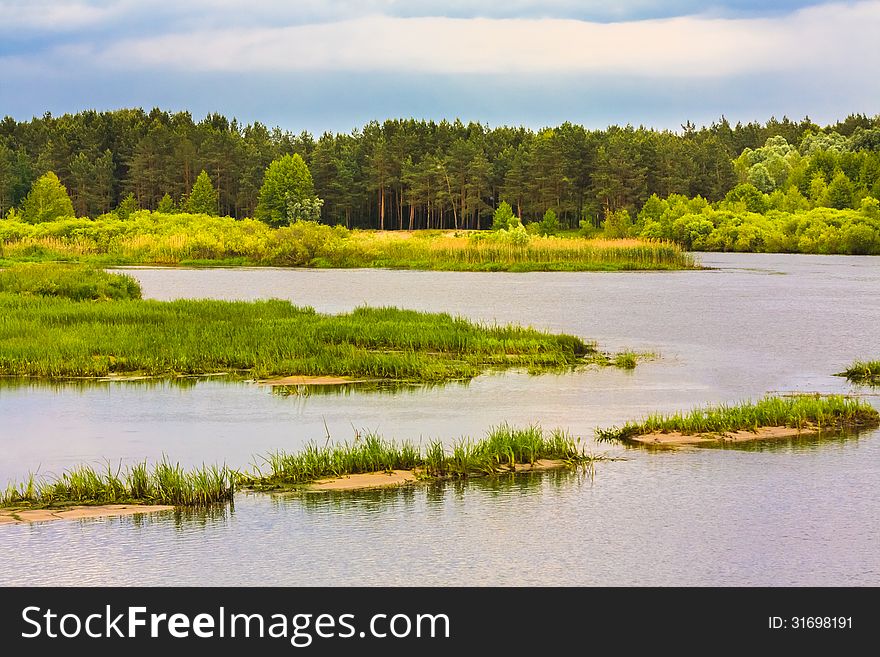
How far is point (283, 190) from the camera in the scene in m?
132

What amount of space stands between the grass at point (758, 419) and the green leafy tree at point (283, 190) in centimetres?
11141

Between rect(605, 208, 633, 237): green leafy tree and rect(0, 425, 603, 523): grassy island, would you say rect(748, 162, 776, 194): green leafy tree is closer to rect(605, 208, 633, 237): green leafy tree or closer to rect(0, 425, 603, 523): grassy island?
rect(605, 208, 633, 237): green leafy tree

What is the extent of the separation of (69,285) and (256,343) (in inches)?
523

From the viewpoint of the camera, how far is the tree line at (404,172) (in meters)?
139

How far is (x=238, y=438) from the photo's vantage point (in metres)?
18.7

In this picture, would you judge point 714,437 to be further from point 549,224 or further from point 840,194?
point 840,194

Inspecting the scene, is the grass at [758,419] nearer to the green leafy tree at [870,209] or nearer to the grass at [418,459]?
the grass at [418,459]

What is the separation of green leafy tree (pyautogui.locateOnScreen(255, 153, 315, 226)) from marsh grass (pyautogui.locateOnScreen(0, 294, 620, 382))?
95452 millimetres

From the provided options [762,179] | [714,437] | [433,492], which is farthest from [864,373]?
[762,179]

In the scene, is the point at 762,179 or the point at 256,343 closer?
the point at 256,343

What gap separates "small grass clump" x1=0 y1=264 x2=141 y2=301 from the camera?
38469mm

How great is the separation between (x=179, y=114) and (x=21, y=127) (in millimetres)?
23534

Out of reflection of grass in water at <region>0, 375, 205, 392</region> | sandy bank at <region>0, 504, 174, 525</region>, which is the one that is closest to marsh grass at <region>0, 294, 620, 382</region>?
reflection of grass in water at <region>0, 375, 205, 392</region>
